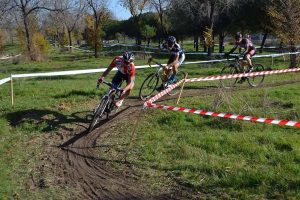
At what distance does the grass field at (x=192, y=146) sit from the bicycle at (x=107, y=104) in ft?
2.32

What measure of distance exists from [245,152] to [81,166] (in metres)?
3.04

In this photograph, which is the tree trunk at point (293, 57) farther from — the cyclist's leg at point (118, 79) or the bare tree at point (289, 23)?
the cyclist's leg at point (118, 79)

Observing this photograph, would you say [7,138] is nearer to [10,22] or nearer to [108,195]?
[108,195]

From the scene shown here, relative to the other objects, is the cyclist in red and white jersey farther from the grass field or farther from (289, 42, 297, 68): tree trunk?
(289, 42, 297, 68): tree trunk

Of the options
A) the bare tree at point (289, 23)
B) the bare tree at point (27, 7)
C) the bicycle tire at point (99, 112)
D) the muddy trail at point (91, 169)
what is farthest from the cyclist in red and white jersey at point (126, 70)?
the bare tree at point (27, 7)

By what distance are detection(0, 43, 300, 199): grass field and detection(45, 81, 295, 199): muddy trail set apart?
26 cm

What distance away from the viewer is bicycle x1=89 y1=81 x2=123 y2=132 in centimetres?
993

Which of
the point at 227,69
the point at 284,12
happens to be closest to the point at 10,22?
the point at 284,12

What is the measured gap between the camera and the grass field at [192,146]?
21.0ft

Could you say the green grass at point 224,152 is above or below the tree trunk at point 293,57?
below

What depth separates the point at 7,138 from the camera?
9.41m

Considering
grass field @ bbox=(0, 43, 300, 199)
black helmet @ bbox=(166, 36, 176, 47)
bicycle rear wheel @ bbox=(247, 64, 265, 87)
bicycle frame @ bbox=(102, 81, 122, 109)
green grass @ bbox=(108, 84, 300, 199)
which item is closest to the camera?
green grass @ bbox=(108, 84, 300, 199)

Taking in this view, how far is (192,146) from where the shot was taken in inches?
328

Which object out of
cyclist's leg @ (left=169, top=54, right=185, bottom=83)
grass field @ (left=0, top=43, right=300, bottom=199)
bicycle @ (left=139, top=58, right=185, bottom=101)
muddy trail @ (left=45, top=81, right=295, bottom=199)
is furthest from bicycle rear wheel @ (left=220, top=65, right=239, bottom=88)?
muddy trail @ (left=45, top=81, right=295, bottom=199)
